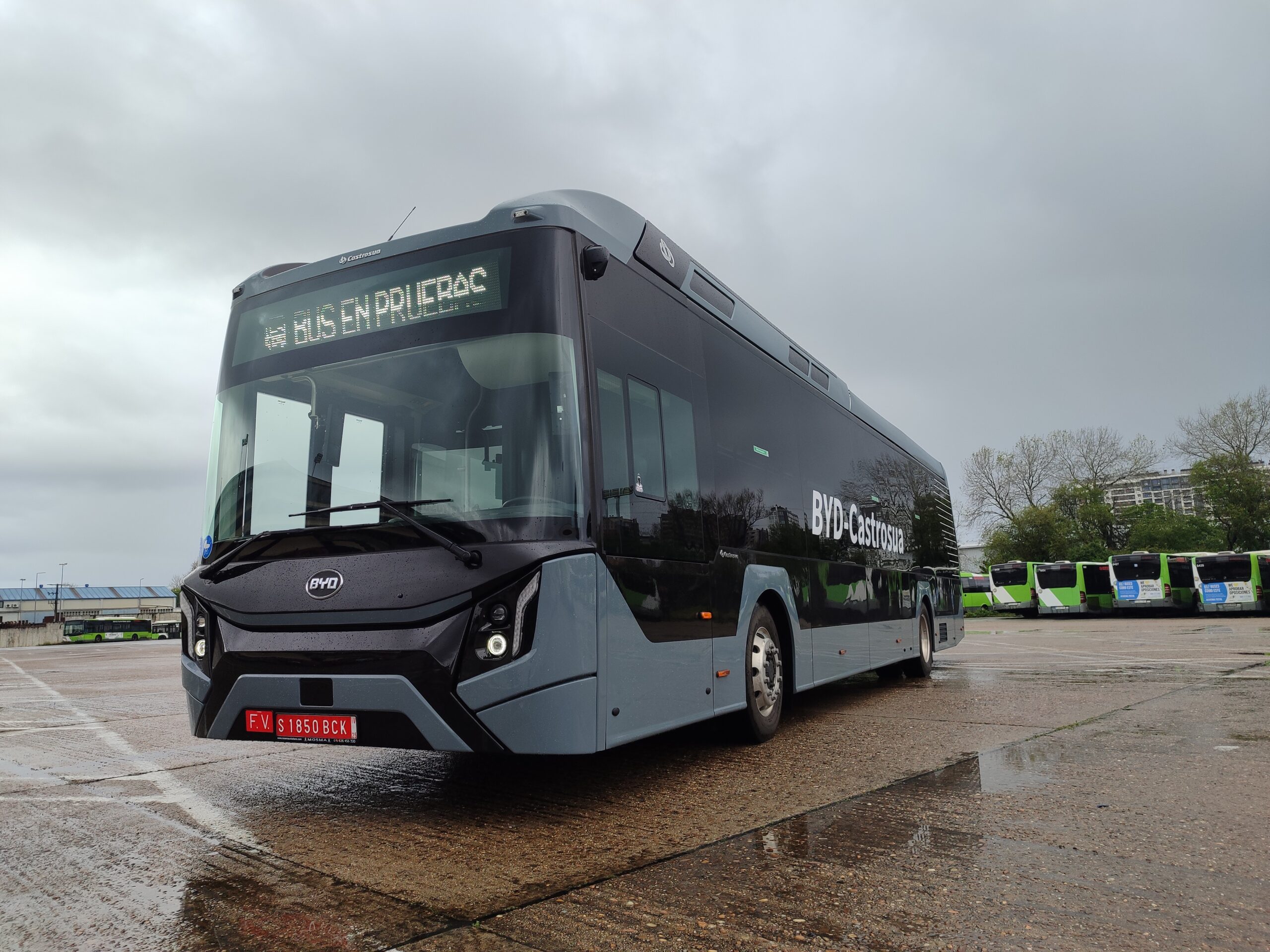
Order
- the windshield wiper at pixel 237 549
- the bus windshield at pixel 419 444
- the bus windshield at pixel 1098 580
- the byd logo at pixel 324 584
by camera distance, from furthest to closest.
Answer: the bus windshield at pixel 1098 580 < the windshield wiper at pixel 237 549 < the byd logo at pixel 324 584 < the bus windshield at pixel 419 444

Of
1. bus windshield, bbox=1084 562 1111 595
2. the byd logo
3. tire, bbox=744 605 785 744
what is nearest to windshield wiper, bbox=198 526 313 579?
the byd logo

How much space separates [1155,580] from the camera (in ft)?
126

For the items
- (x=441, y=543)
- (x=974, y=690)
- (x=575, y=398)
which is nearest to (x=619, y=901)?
(x=441, y=543)

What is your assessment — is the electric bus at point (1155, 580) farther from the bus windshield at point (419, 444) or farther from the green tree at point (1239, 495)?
the bus windshield at point (419, 444)

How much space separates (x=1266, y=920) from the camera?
122 inches

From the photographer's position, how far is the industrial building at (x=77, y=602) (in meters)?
127

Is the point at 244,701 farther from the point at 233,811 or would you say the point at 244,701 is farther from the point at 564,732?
the point at 564,732

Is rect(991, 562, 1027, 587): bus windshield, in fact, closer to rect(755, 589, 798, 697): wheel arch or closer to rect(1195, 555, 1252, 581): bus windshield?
rect(1195, 555, 1252, 581): bus windshield

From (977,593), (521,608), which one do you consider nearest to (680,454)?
(521,608)

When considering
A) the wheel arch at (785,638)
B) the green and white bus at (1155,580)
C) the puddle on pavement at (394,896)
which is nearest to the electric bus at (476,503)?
the wheel arch at (785,638)

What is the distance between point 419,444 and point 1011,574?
42549 millimetres

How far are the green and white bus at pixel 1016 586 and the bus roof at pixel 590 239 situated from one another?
38.8 m

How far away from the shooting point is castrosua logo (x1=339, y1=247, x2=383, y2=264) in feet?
18.1

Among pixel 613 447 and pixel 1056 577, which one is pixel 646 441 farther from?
pixel 1056 577
